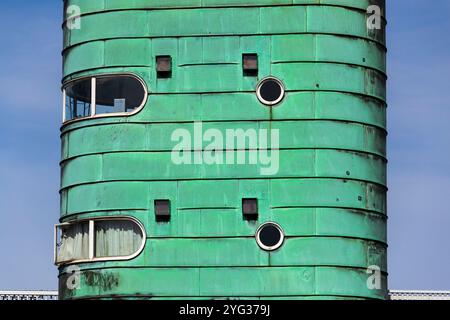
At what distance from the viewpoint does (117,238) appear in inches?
2306

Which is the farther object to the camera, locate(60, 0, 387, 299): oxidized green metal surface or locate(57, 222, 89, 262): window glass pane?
locate(57, 222, 89, 262): window glass pane

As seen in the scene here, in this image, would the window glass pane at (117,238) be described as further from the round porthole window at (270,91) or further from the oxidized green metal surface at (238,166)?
the round porthole window at (270,91)

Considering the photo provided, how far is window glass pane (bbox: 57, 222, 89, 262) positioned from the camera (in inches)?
2330

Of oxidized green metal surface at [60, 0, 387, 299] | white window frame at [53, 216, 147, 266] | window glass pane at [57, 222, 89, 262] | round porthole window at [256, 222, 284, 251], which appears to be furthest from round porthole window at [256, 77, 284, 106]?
window glass pane at [57, 222, 89, 262]

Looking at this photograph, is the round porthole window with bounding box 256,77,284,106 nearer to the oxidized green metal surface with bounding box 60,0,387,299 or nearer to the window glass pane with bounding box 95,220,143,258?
the oxidized green metal surface with bounding box 60,0,387,299

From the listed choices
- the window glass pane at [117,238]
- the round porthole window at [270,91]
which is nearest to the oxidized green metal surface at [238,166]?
the round porthole window at [270,91]

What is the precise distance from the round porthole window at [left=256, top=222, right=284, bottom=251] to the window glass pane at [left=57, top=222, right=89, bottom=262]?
21.1ft

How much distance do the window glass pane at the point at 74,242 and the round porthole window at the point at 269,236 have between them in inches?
253

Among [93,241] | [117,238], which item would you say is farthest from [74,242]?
[117,238]

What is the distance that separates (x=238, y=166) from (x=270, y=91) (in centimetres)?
295

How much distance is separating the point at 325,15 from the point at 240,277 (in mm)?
9988

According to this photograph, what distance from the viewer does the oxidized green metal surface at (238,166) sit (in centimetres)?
5731

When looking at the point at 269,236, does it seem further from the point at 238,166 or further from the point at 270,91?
the point at 270,91
